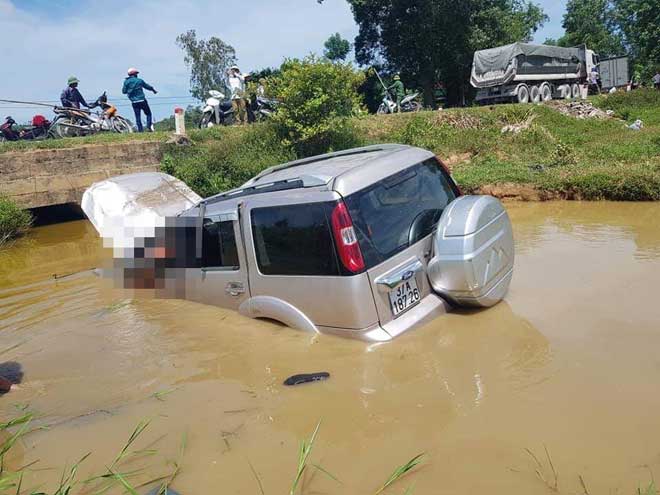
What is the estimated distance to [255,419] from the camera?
3236 mm

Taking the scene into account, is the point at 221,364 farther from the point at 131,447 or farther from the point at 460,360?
the point at 460,360

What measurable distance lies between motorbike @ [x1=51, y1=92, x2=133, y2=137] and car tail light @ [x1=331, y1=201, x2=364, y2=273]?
13351 mm

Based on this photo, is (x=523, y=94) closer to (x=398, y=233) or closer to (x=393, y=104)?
(x=393, y=104)

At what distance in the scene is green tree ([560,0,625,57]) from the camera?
164 ft

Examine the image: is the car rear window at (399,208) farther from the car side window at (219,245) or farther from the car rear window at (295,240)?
the car side window at (219,245)

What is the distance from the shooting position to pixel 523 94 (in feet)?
72.1

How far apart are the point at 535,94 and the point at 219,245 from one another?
21680 millimetres

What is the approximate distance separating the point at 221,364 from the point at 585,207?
7.59 meters

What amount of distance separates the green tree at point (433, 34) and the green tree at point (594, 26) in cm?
2271

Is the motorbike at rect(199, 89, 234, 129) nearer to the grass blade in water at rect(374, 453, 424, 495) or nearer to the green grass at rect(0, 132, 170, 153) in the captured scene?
the green grass at rect(0, 132, 170, 153)

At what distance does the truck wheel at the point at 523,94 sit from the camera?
2181 centimetres

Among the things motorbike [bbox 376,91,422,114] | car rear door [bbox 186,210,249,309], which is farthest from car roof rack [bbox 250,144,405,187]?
motorbike [bbox 376,91,422,114]

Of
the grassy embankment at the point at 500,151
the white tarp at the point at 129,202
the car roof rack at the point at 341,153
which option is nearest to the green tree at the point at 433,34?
the grassy embankment at the point at 500,151

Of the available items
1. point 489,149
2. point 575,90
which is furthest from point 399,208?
point 575,90
